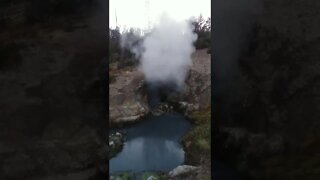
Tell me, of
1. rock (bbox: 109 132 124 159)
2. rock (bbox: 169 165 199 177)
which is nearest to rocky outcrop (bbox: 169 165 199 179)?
rock (bbox: 169 165 199 177)

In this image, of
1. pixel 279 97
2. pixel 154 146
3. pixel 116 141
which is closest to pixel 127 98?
pixel 116 141

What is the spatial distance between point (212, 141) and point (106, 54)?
876 mm

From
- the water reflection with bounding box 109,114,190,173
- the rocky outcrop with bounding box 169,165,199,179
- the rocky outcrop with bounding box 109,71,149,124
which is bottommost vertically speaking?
the rocky outcrop with bounding box 169,165,199,179

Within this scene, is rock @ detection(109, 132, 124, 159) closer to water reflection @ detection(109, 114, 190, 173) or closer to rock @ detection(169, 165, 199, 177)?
water reflection @ detection(109, 114, 190, 173)

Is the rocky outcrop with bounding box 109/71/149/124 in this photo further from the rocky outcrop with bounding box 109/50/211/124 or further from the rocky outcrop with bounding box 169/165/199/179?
the rocky outcrop with bounding box 169/165/199/179

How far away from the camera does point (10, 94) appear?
112 inches

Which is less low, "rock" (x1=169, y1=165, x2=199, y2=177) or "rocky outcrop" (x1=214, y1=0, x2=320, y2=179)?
"rocky outcrop" (x1=214, y1=0, x2=320, y2=179)

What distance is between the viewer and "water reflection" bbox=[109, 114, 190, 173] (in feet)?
16.7

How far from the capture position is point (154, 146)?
17.0 ft

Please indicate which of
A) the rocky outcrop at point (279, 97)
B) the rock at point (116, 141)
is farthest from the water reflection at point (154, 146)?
the rocky outcrop at point (279, 97)

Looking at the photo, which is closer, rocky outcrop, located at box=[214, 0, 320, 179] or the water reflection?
rocky outcrop, located at box=[214, 0, 320, 179]

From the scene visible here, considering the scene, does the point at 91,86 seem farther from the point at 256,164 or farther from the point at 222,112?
the point at 256,164

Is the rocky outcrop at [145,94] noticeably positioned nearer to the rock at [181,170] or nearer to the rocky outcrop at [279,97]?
the rock at [181,170]

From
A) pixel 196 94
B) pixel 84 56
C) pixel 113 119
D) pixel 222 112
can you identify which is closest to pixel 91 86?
pixel 84 56
